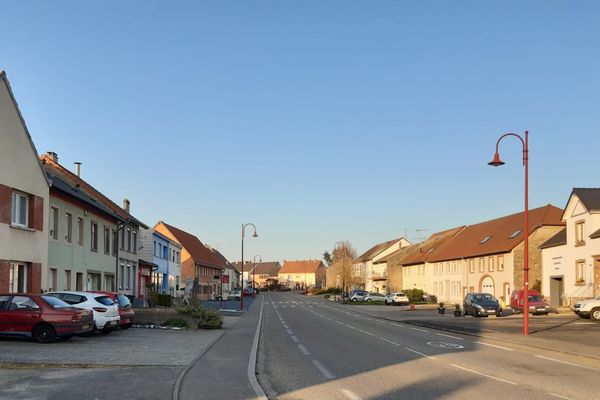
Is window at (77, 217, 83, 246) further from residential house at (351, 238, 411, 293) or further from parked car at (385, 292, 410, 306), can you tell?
residential house at (351, 238, 411, 293)

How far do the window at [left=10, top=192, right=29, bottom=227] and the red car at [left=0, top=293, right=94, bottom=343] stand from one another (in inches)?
261

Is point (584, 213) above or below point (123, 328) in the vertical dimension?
above

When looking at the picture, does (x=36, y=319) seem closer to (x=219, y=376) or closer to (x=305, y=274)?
→ (x=219, y=376)

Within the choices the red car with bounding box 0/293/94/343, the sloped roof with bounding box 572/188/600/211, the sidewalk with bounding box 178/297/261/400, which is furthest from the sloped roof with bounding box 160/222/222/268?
the sidewalk with bounding box 178/297/261/400

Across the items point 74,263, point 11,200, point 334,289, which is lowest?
point 334,289

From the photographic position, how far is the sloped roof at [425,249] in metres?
78.6

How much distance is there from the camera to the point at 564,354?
17.3m

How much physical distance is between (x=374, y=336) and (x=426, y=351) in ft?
19.8

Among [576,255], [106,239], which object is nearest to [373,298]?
[576,255]

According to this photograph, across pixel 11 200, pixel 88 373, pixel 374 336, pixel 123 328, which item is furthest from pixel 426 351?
pixel 11 200

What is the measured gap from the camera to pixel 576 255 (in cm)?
4366

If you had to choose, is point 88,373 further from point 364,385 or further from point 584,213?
point 584,213

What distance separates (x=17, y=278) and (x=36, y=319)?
7242 millimetres

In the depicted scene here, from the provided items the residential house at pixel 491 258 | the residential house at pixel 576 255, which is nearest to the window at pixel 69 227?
the residential house at pixel 576 255
